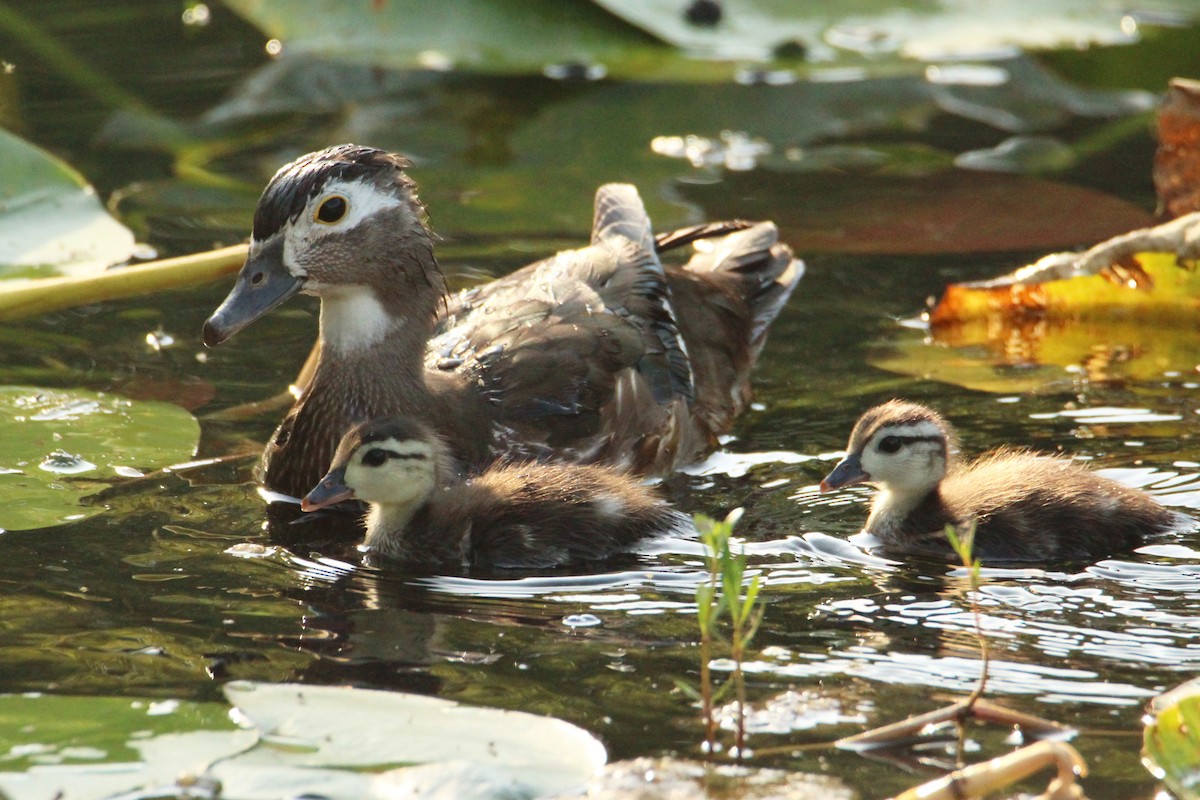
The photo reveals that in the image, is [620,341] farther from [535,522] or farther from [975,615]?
[975,615]

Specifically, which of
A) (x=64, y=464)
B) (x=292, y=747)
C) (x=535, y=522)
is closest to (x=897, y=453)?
(x=535, y=522)

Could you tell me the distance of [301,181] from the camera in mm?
6805

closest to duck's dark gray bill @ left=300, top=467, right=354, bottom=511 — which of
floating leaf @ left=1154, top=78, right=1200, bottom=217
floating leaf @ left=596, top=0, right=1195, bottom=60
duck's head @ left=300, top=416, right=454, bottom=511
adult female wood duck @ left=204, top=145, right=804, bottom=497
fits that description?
duck's head @ left=300, top=416, right=454, bottom=511

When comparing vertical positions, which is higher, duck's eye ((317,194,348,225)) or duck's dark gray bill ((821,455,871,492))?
duck's eye ((317,194,348,225))

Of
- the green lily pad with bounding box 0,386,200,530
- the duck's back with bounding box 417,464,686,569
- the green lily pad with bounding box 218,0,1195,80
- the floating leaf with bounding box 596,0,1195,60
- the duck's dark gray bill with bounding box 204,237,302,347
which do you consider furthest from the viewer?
the floating leaf with bounding box 596,0,1195,60

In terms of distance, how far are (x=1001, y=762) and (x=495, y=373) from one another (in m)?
3.30

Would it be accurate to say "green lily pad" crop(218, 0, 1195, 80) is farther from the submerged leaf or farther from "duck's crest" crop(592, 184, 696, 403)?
"duck's crest" crop(592, 184, 696, 403)

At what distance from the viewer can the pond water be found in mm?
5215

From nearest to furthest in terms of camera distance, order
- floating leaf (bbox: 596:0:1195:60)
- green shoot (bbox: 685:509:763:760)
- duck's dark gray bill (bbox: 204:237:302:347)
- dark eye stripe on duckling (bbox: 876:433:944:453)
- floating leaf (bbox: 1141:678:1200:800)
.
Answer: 1. floating leaf (bbox: 1141:678:1200:800)
2. green shoot (bbox: 685:509:763:760)
3. dark eye stripe on duckling (bbox: 876:433:944:453)
4. duck's dark gray bill (bbox: 204:237:302:347)
5. floating leaf (bbox: 596:0:1195:60)

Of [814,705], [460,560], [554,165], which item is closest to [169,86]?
[554,165]

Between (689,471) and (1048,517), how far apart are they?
1747mm

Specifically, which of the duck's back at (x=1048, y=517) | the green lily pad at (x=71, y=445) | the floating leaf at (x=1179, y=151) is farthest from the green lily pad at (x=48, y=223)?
the floating leaf at (x=1179, y=151)

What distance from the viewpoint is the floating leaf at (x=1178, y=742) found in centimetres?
432

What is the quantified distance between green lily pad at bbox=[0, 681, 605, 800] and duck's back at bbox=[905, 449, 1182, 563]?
2.09 meters
